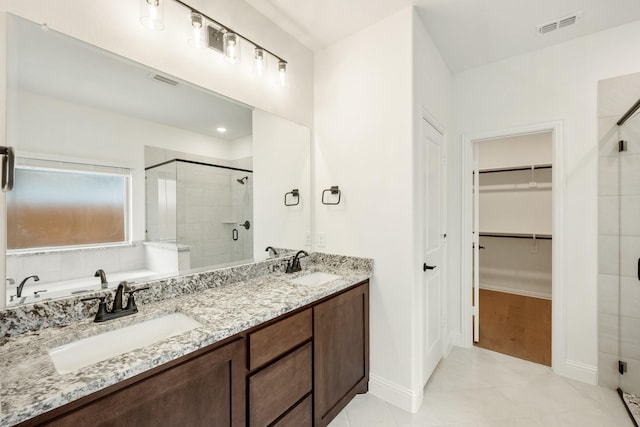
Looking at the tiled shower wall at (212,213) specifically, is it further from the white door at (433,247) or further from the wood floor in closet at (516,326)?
the wood floor in closet at (516,326)

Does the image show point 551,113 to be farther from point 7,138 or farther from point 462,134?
point 7,138

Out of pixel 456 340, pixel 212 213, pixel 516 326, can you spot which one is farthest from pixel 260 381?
pixel 516 326

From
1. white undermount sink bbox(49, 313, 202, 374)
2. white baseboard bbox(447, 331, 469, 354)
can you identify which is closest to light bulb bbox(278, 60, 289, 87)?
white undermount sink bbox(49, 313, 202, 374)

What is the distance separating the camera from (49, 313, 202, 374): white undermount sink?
102cm

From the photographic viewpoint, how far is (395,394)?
6.54 feet

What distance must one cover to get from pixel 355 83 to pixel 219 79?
3.42 ft

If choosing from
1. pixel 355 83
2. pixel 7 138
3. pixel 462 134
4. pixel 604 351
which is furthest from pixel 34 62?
pixel 604 351

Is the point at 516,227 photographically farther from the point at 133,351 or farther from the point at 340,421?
the point at 133,351

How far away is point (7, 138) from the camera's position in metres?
1.06

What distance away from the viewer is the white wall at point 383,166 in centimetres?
194

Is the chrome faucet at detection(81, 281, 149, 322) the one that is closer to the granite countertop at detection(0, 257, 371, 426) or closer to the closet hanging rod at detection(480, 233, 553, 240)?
the granite countertop at detection(0, 257, 371, 426)

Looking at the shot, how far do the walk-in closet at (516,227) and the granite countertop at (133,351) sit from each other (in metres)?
3.16

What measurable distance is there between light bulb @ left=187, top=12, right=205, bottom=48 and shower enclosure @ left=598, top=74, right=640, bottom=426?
114 inches

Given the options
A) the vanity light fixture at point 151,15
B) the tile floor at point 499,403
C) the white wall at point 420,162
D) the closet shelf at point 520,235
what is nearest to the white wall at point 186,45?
→ the vanity light fixture at point 151,15
